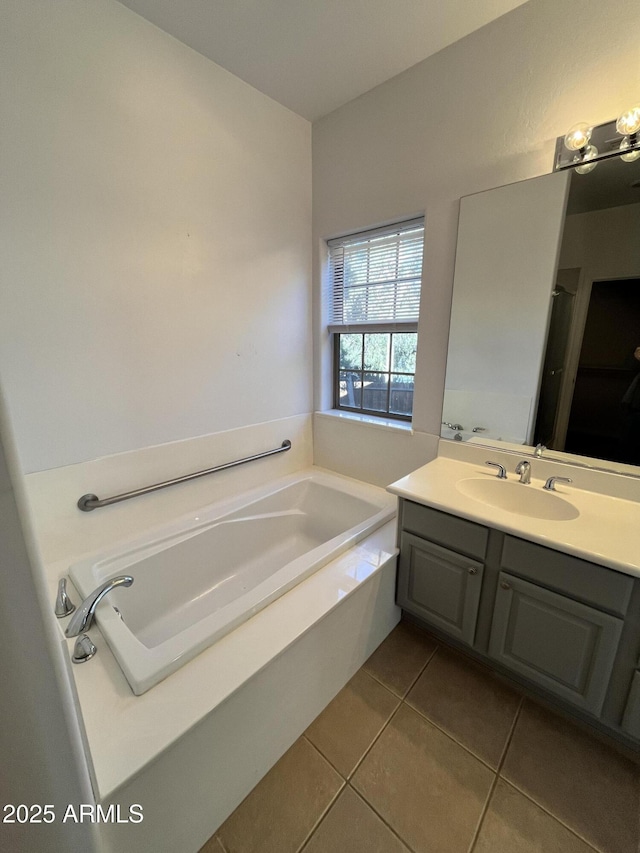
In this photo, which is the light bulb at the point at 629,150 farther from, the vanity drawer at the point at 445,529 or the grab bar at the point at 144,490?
the grab bar at the point at 144,490

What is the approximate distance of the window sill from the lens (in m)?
2.01

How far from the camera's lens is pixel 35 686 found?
0.39m

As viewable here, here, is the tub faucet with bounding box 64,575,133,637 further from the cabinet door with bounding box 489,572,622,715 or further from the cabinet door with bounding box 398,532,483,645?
the cabinet door with bounding box 489,572,622,715

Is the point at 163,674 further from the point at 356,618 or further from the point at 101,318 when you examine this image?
the point at 101,318

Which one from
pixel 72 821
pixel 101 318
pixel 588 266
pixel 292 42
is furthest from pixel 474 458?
pixel 292 42

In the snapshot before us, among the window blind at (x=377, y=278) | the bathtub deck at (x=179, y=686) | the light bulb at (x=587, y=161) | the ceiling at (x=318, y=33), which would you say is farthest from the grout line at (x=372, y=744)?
the ceiling at (x=318, y=33)

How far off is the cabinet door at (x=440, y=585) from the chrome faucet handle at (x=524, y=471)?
0.47 m

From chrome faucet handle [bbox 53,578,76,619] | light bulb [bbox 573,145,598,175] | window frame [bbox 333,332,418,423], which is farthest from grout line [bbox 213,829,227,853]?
light bulb [bbox 573,145,598,175]

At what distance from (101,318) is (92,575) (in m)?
1.06

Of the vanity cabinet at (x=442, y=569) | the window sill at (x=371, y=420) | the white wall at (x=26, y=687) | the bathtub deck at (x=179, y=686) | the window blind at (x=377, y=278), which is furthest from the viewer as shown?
the window sill at (x=371, y=420)

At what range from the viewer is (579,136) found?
4.02 feet

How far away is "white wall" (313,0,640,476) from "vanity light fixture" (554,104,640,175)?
1.8 inches

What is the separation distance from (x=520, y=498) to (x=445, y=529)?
415mm

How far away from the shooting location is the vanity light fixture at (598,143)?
1.15m
